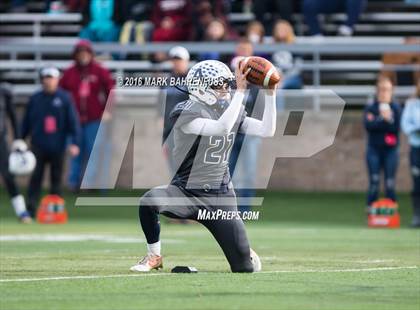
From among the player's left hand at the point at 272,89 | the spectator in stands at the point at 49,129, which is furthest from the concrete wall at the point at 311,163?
the player's left hand at the point at 272,89

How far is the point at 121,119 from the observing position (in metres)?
21.2

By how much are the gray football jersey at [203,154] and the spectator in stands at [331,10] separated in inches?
414

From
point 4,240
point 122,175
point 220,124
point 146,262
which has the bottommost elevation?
point 122,175

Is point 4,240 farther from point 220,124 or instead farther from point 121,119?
point 121,119

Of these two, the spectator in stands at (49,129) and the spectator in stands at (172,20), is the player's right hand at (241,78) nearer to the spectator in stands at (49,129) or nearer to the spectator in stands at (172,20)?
the spectator in stands at (49,129)

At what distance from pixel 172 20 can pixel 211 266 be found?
35.1 feet

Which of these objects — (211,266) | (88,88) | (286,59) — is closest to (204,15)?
(286,59)

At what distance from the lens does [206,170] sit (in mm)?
10281

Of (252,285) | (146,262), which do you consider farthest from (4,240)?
(252,285)

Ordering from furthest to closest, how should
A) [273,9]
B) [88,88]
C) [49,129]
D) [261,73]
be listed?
1. [273,9]
2. [88,88]
3. [49,129]
4. [261,73]

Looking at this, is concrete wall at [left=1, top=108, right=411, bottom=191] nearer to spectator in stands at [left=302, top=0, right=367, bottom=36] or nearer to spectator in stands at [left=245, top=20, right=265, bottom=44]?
spectator in stands at [left=302, top=0, right=367, bottom=36]

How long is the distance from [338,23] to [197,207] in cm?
1251

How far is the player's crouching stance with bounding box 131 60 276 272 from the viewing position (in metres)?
10.1

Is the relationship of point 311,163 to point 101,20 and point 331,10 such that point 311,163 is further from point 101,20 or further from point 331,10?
point 101,20
